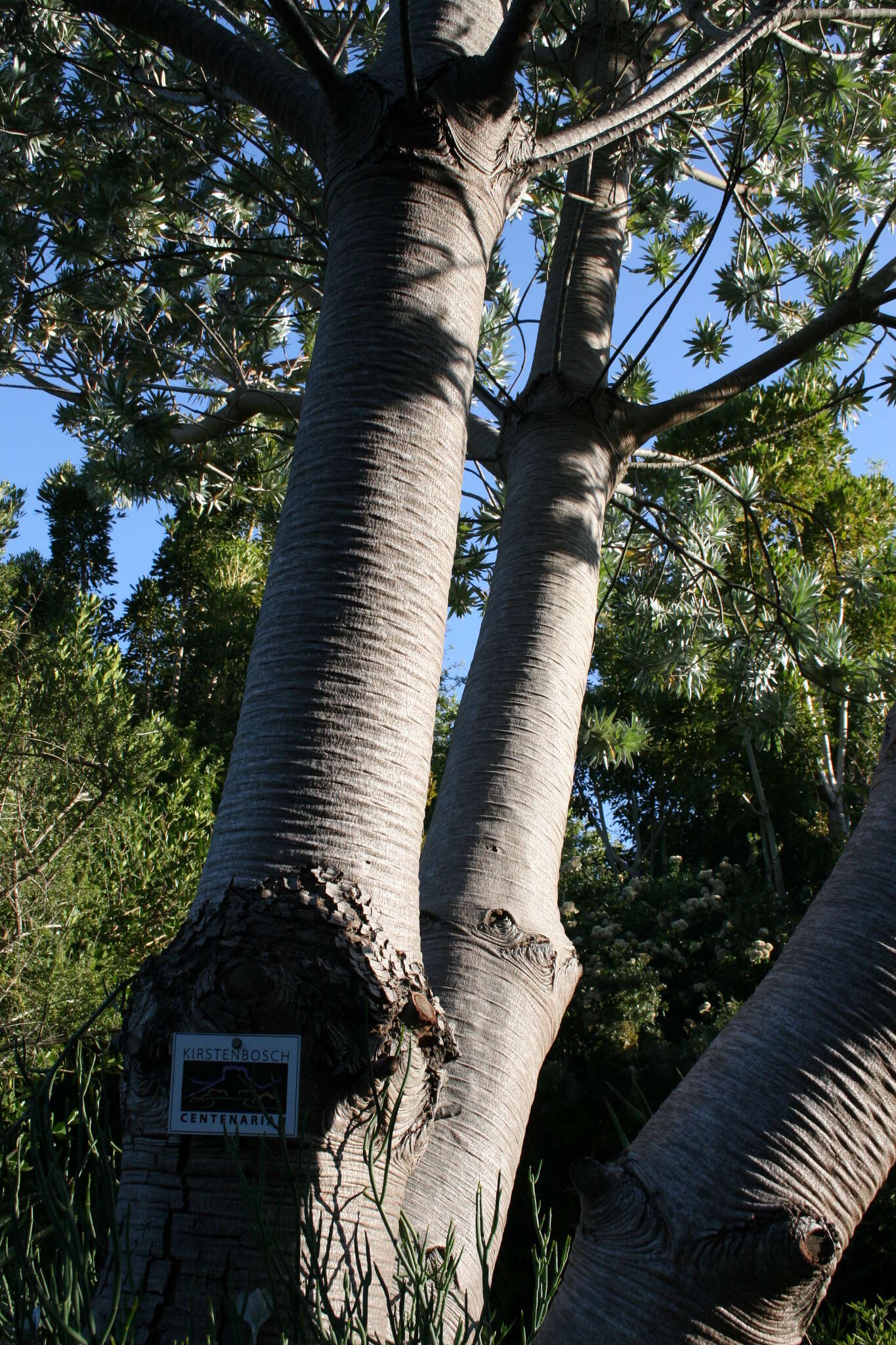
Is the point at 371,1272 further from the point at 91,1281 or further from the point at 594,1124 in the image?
the point at 594,1124

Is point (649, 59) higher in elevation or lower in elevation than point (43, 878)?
higher

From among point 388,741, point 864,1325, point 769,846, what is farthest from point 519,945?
point 769,846

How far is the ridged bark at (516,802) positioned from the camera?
1453mm

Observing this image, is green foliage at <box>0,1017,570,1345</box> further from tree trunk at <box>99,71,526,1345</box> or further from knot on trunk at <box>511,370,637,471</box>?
knot on trunk at <box>511,370,637,471</box>

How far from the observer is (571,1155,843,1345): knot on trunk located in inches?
36.5

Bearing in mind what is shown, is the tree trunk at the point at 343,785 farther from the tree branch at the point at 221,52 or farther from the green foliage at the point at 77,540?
the green foliage at the point at 77,540

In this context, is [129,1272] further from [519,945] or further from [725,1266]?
[519,945]

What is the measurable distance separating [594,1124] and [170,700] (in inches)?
276

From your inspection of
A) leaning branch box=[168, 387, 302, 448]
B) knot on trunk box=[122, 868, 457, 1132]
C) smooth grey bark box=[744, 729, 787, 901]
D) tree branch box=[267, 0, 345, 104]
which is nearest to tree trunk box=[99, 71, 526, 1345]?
knot on trunk box=[122, 868, 457, 1132]

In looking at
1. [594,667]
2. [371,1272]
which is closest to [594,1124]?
[594,667]

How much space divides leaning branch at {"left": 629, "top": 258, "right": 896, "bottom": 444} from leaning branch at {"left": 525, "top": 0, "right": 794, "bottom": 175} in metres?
0.74

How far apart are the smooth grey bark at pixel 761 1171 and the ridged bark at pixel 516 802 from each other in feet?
1.32

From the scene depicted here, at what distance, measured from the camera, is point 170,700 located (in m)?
12.1

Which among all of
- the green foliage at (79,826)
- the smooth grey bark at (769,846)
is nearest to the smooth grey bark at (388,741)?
the green foliage at (79,826)
